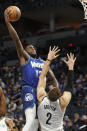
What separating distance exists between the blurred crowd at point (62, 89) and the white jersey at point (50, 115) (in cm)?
315

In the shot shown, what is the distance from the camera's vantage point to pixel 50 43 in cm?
1681

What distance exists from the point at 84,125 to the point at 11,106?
15.4 ft

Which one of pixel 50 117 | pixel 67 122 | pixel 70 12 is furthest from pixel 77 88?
pixel 70 12

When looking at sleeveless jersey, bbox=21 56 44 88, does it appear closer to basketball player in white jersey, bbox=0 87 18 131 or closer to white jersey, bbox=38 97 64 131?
white jersey, bbox=38 97 64 131

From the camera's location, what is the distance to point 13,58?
18.9m

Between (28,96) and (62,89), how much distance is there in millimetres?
5769

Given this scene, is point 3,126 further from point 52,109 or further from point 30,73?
point 30,73

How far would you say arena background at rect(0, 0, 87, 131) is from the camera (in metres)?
10.5

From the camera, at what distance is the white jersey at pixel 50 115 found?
467cm

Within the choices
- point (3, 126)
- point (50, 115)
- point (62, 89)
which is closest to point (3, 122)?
point (3, 126)

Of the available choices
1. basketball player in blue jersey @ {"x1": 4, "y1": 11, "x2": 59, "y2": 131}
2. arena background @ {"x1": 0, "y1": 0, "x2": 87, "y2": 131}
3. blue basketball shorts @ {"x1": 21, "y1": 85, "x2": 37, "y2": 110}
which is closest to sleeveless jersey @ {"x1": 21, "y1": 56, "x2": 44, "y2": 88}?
basketball player in blue jersey @ {"x1": 4, "y1": 11, "x2": 59, "y2": 131}

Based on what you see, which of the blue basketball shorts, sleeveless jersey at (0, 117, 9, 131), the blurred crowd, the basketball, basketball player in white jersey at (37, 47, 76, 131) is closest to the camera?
sleeveless jersey at (0, 117, 9, 131)

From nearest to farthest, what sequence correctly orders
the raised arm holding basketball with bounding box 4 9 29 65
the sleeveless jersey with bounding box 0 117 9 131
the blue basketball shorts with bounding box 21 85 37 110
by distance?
the sleeveless jersey with bounding box 0 117 9 131
the blue basketball shorts with bounding box 21 85 37 110
the raised arm holding basketball with bounding box 4 9 29 65

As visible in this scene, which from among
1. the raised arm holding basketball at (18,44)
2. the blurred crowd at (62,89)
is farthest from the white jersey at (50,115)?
the blurred crowd at (62,89)
